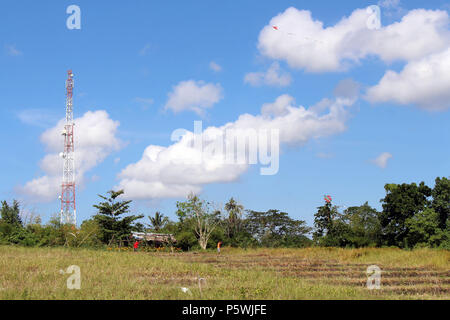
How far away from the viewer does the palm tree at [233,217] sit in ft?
144

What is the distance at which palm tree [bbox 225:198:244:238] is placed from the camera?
43888mm

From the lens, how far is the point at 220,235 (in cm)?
3438

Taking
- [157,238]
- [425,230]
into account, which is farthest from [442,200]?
[157,238]

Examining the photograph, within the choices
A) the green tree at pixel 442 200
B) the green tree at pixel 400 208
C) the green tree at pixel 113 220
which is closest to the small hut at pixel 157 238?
the green tree at pixel 113 220

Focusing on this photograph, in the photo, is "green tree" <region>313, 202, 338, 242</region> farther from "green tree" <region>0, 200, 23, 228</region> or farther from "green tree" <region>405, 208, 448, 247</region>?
"green tree" <region>0, 200, 23, 228</region>

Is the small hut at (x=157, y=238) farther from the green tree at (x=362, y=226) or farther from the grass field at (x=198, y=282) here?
the grass field at (x=198, y=282)

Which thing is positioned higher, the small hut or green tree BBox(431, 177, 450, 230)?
green tree BBox(431, 177, 450, 230)

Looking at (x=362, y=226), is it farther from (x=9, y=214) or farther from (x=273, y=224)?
(x=9, y=214)

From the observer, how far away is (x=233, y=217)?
45.1m

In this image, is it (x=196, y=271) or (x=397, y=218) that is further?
(x=397, y=218)

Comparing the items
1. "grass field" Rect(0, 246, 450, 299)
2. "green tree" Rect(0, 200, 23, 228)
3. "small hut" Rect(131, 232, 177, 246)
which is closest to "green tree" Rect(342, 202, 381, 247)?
"grass field" Rect(0, 246, 450, 299)
